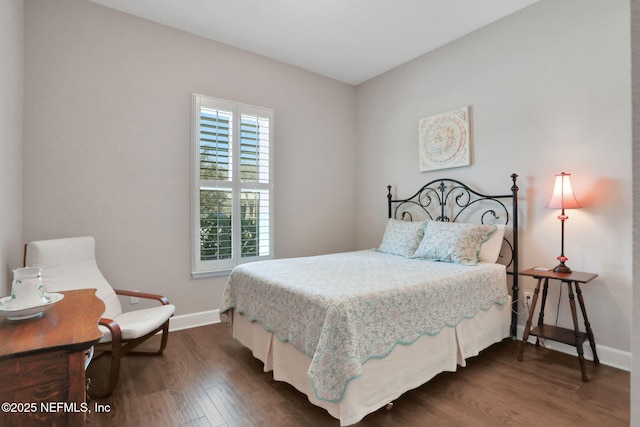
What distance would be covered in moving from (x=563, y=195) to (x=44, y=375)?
324 cm

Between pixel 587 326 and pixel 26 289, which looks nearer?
pixel 26 289

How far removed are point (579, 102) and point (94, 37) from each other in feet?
13.7

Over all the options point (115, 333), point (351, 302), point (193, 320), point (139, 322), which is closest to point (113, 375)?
point (115, 333)

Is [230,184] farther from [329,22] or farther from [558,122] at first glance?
[558,122]

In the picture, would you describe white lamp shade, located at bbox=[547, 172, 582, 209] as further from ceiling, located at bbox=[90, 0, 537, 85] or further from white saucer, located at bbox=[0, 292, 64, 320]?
white saucer, located at bbox=[0, 292, 64, 320]

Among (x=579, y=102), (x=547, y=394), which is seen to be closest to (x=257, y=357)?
(x=547, y=394)

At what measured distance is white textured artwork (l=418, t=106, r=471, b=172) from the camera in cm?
332

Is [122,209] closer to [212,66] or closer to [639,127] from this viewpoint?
[212,66]

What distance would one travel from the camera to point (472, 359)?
2.55 m

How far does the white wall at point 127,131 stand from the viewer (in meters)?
2.64

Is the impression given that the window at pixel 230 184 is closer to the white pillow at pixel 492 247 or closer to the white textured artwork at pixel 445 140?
the white textured artwork at pixel 445 140

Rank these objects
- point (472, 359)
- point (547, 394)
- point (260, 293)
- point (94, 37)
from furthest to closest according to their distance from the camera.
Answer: point (94, 37) → point (472, 359) → point (260, 293) → point (547, 394)

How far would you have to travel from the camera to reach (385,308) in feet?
6.15

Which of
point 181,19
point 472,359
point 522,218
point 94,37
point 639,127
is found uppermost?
point 181,19
